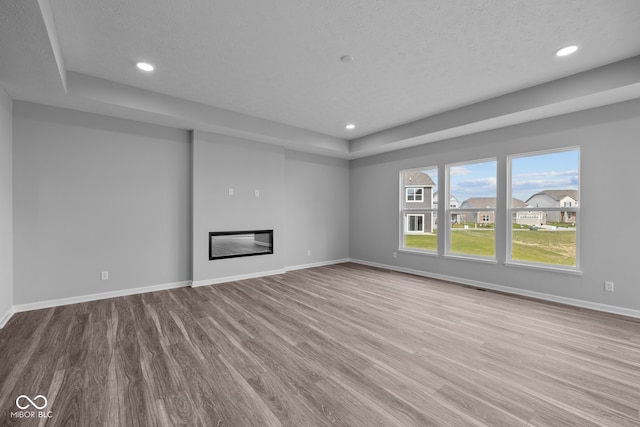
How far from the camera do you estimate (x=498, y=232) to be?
4.41m

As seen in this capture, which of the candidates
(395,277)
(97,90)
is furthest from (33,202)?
(395,277)

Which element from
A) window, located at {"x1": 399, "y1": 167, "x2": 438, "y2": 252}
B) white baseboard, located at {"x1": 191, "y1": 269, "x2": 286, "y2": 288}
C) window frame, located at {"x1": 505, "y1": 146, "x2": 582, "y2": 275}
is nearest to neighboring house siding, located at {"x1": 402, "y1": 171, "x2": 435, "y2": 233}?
window, located at {"x1": 399, "y1": 167, "x2": 438, "y2": 252}

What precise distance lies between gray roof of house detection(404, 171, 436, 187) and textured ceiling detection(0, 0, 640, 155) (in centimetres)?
195

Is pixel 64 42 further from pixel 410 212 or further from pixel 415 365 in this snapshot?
pixel 410 212

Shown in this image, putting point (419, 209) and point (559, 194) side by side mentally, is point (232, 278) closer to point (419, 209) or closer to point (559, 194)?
point (419, 209)

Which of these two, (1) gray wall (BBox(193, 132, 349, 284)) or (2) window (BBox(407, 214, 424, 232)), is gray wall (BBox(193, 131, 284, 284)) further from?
(2) window (BBox(407, 214, 424, 232))

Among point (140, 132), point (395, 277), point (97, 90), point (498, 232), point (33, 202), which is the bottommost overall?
point (395, 277)

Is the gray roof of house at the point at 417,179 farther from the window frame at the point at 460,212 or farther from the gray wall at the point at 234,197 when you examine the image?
the gray wall at the point at 234,197

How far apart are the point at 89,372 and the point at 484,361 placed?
315cm

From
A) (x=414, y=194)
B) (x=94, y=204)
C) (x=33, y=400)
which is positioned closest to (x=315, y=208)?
(x=414, y=194)

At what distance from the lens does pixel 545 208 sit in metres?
3.98

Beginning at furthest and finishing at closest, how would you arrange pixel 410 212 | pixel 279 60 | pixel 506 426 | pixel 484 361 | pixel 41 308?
pixel 410 212 < pixel 41 308 < pixel 279 60 < pixel 484 361 < pixel 506 426

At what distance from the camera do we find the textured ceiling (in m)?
2.17

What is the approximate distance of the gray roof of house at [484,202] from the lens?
427 centimetres
